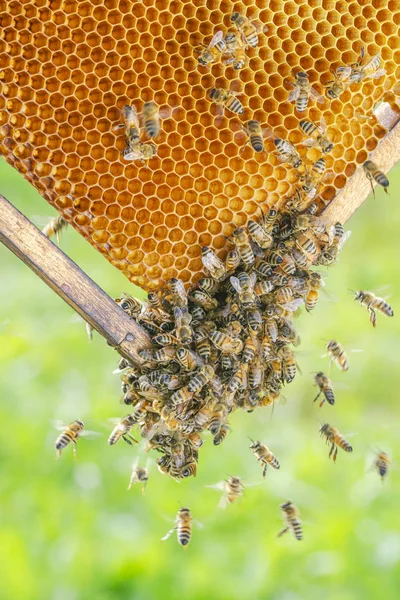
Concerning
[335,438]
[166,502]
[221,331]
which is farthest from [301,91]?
[166,502]

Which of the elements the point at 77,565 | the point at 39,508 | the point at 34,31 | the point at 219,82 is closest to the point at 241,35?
the point at 219,82

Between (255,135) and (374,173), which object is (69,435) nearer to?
(255,135)

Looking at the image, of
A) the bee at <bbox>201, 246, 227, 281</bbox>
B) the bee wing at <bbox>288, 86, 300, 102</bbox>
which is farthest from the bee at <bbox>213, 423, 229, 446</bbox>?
the bee wing at <bbox>288, 86, 300, 102</bbox>

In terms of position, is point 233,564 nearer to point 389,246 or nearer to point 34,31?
point 34,31

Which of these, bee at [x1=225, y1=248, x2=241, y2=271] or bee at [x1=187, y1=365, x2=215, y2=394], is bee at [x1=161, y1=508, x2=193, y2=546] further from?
bee at [x1=225, y1=248, x2=241, y2=271]

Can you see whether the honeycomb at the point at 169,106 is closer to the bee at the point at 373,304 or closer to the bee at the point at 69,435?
the bee at the point at 373,304

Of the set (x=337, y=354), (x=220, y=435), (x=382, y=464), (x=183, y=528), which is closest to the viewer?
(x=220, y=435)
